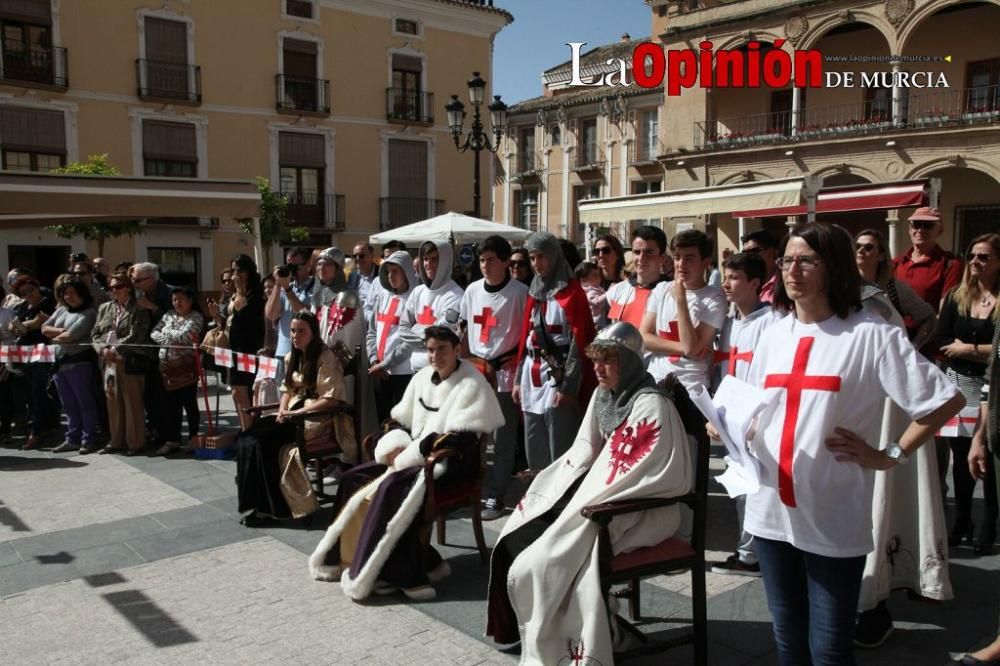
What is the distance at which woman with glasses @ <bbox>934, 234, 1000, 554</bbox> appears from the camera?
13.5ft

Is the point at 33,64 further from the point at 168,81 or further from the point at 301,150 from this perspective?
the point at 301,150

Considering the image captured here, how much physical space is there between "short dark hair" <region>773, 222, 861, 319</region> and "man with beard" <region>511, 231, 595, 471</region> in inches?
99.4

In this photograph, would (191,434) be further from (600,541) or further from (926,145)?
(926,145)

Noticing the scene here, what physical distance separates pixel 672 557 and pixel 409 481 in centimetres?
149

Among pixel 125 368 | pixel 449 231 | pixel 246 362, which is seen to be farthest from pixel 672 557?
pixel 449 231

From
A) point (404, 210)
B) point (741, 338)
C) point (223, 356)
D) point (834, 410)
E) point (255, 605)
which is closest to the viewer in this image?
point (834, 410)

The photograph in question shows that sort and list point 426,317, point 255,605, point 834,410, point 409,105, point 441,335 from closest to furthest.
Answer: point 834,410 < point 255,605 < point 441,335 < point 426,317 < point 409,105

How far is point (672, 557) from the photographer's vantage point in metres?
3.13

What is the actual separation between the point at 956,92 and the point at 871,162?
254 cm

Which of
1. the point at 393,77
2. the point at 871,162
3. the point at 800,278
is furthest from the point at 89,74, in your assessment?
the point at 800,278

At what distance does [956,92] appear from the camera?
64.5 ft

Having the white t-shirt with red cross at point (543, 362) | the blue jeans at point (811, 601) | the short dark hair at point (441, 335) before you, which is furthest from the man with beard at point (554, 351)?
the blue jeans at point (811, 601)

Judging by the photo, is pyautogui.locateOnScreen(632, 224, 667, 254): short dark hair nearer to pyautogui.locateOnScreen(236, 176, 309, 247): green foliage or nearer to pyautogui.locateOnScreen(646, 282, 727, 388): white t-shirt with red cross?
pyautogui.locateOnScreen(646, 282, 727, 388): white t-shirt with red cross

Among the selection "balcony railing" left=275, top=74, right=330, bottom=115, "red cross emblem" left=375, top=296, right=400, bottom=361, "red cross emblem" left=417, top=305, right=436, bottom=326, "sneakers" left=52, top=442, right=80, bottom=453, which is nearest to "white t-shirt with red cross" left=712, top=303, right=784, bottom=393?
"red cross emblem" left=417, top=305, right=436, bottom=326
